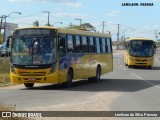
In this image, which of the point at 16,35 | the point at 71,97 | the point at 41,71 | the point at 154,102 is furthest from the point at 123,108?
the point at 16,35

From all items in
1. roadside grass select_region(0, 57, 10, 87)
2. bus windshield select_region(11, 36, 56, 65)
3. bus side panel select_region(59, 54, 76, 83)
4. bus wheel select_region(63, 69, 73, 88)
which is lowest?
roadside grass select_region(0, 57, 10, 87)

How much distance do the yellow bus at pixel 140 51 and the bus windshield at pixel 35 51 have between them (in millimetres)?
24693

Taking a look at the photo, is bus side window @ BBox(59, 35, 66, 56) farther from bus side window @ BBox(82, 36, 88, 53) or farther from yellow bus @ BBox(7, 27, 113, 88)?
bus side window @ BBox(82, 36, 88, 53)

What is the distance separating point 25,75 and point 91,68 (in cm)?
539

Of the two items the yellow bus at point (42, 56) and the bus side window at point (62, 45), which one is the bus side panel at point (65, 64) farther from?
the bus side window at point (62, 45)

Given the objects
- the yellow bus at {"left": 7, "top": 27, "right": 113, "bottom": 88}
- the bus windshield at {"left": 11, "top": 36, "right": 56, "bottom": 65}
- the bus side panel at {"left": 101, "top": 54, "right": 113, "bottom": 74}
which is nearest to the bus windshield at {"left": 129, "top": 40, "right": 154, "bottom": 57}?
the bus side panel at {"left": 101, "top": 54, "right": 113, "bottom": 74}

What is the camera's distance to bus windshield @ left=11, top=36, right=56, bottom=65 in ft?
73.3

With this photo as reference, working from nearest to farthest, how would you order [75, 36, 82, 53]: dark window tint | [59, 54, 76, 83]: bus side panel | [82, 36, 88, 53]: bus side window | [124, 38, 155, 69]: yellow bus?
[59, 54, 76, 83]: bus side panel
[75, 36, 82, 53]: dark window tint
[82, 36, 88, 53]: bus side window
[124, 38, 155, 69]: yellow bus

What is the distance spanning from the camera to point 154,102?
1716 centimetres

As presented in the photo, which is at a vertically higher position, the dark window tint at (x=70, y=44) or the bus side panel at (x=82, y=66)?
the dark window tint at (x=70, y=44)

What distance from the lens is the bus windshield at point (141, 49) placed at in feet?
152

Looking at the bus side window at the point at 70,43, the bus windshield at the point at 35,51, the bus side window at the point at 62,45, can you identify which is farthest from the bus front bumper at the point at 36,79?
the bus side window at the point at 70,43

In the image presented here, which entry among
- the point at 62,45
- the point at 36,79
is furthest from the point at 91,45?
the point at 36,79

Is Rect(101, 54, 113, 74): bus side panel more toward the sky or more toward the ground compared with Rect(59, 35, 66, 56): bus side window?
more toward the ground
